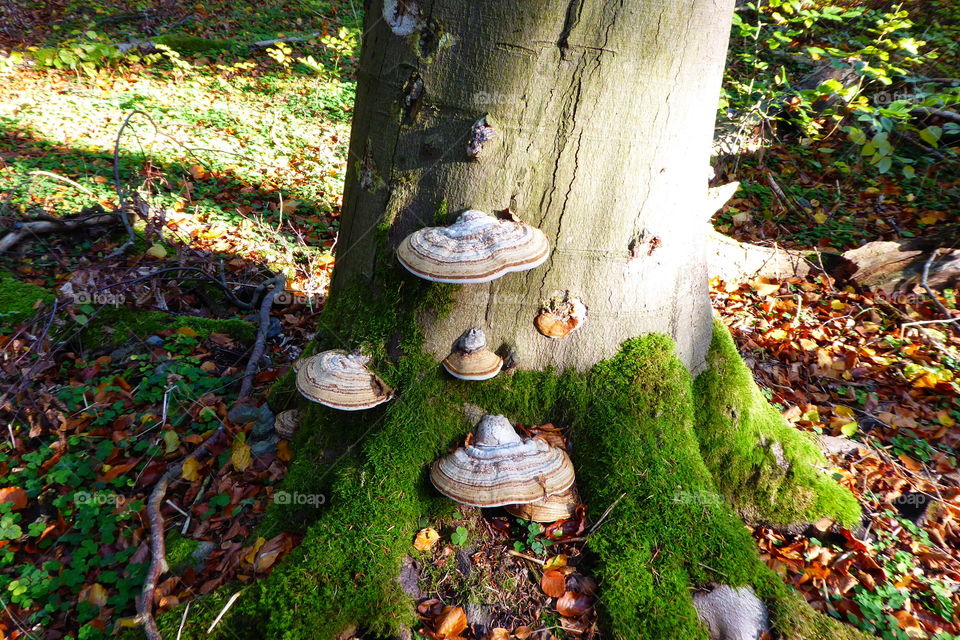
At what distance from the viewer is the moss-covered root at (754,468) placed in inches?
130

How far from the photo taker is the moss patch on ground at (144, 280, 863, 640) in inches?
96.2

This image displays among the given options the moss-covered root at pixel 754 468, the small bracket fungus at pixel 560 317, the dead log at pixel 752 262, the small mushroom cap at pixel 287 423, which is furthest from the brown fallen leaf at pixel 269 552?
the dead log at pixel 752 262

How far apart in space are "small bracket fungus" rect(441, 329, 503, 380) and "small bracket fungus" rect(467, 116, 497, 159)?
0.96 metres

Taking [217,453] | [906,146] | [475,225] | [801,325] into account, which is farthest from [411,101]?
[906,146]

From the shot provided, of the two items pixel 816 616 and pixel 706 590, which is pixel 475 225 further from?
pixel 816 616

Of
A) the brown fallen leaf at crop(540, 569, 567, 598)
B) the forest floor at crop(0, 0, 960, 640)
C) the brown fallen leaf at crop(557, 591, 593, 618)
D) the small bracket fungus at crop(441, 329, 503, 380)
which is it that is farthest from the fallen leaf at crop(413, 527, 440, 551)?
the small bracket fungus at crop(441, 329, 503, 380)

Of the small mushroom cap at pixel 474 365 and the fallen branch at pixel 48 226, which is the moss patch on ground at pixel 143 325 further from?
the small mushroom cap at pixel 474 365

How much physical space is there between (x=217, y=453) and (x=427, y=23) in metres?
3.17

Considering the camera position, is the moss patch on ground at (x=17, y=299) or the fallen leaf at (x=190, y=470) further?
the moss patch on ground at (x=17, y=299)

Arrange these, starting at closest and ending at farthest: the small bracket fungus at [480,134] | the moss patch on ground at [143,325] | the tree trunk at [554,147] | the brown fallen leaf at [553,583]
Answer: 1. the tree trunk at [554,147]
2. the small bracket fungus at [480,134]
3. the brown fallen leaf at [553,583]
4. the moss patch on ground at [143,325]

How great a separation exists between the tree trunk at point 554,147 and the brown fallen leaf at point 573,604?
1204mm

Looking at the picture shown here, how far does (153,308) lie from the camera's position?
5391 mm

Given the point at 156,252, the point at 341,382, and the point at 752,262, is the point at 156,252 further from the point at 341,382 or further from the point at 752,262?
the point at 752,262

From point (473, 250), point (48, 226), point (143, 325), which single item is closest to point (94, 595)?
point (143, 325)
